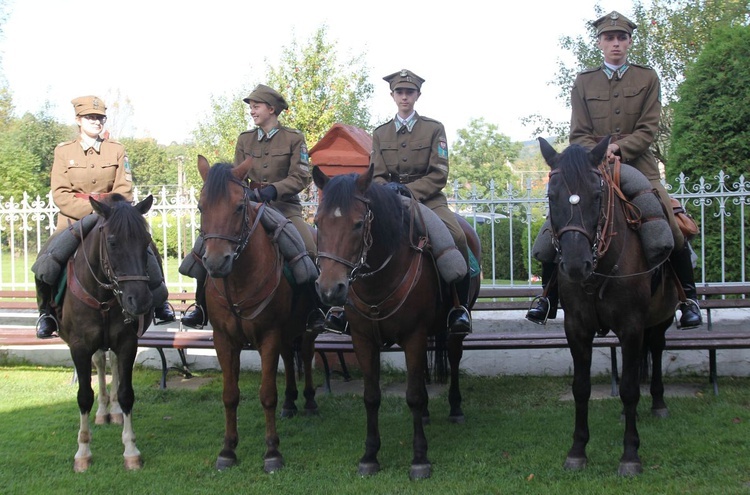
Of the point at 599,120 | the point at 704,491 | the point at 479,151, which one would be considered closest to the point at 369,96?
the point at 599,120

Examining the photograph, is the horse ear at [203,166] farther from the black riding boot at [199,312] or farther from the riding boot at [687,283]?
the riding boot at [687,283]

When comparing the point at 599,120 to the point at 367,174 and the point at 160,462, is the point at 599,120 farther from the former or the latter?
the point at 160,462

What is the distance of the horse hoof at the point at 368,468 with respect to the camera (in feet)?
18.0

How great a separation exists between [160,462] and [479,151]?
60.3 meters

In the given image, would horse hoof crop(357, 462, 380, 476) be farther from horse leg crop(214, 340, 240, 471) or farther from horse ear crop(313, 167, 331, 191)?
horse ear crop(313, 167, 331, 191)

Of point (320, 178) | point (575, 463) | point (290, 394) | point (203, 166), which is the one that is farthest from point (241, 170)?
point (575, 463)

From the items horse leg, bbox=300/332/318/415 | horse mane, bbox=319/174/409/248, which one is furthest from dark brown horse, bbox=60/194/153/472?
horse leg, bbox=300/332/318/415

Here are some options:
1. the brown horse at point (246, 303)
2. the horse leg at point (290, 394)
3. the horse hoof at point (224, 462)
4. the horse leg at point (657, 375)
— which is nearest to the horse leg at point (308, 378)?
the horse leg at point (290, 394)

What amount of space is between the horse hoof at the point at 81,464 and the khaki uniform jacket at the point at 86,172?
213 cm

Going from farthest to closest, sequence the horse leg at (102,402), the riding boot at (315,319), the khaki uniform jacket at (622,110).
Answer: the horse leg at (102,402), the riding boot at (315,319), the khaki uniform jacket at (622,110)

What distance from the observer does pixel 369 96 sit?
24312mm

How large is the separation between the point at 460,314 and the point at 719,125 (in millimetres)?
4799

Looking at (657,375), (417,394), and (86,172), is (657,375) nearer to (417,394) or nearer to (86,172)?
(417,394)

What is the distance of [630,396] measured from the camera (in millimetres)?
5297
